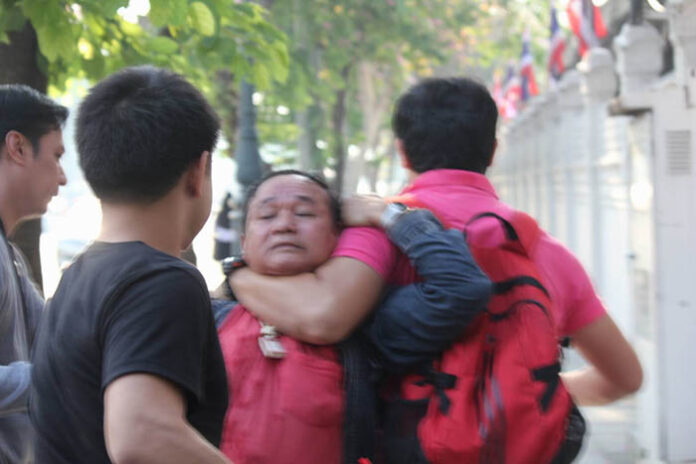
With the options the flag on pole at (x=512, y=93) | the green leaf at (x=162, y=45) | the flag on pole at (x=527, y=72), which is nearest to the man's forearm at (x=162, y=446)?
the green leaf at (x=162, y=45)

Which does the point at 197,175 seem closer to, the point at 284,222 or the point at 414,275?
the point at 284,222

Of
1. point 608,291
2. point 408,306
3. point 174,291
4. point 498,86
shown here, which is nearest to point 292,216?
point 408,306

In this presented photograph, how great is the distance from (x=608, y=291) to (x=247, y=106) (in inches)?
177

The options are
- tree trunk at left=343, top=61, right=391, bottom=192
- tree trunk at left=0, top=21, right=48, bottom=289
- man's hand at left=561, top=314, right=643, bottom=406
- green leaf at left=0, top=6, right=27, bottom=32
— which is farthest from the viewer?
tree trunk at left=343, top=61, right=391, bottom=192

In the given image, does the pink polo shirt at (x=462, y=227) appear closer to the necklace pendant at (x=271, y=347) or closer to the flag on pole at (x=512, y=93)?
the necklace pendant at (x=271, y=347)

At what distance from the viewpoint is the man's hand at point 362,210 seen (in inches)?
103

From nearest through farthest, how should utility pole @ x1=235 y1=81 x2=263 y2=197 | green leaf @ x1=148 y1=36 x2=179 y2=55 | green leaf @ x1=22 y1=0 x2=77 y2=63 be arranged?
green leaf @ x1=22 y1=0 x2=77 y2=63 → green leaf @ x1=148 y1=36 x2=179 y2=55 → utility pole @ x1=235 y1=81 x2=263 y2=197

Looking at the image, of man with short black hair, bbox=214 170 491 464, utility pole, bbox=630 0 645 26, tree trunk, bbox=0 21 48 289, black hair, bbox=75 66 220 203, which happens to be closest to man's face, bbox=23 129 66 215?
man with short black hair, bbox=214 170 491 464

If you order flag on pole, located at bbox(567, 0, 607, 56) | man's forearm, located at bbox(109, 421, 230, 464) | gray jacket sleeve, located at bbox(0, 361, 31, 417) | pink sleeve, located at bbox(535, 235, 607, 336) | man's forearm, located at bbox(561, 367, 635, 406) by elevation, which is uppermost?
flag on pole, located at bbox(567, 0, 607, 56)

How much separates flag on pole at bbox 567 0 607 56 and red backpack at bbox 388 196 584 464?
1044 centimetres

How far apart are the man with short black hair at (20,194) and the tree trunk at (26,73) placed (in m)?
1.83

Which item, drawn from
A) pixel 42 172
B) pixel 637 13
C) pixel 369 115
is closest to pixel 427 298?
pixel 42 172

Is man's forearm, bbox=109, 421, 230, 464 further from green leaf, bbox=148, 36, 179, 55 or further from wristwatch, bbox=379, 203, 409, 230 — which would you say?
green leaf, bbox=148, 36, 179, 55

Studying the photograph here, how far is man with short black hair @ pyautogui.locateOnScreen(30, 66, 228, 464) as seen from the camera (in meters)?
1.85
